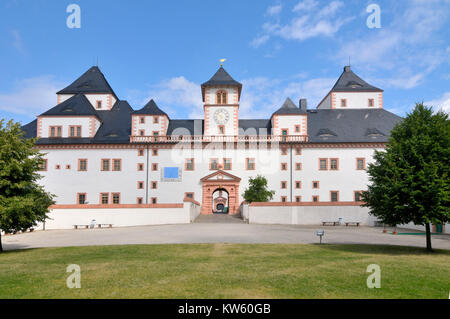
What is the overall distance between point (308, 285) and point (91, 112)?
145ft

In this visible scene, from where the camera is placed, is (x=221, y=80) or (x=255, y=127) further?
(x=255, y=127)

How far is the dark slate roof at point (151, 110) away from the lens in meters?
46.1

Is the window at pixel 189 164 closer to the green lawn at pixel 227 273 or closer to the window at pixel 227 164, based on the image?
the window at pixel 227 164

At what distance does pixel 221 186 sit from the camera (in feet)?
143

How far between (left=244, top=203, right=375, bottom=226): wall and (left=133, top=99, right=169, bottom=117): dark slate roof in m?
20.9

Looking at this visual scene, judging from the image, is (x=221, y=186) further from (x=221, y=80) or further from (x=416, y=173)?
(x=416, y=173)

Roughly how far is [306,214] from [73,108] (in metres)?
35.2

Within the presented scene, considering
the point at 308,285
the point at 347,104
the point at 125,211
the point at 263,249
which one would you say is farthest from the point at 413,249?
the point at 347,104

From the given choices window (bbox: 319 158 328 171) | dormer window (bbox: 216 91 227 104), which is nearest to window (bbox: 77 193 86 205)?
dormer window (bbox: 216 91 227 104)

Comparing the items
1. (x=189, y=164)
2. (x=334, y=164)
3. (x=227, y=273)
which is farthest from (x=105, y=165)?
(x=227, y=273)

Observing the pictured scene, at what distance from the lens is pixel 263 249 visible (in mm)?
14938

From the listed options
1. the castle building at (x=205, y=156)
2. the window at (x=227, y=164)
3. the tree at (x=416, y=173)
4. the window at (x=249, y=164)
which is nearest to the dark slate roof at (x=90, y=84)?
the castle building at (x=205, y=156)

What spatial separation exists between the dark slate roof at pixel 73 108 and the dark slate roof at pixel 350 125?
1250 inches
